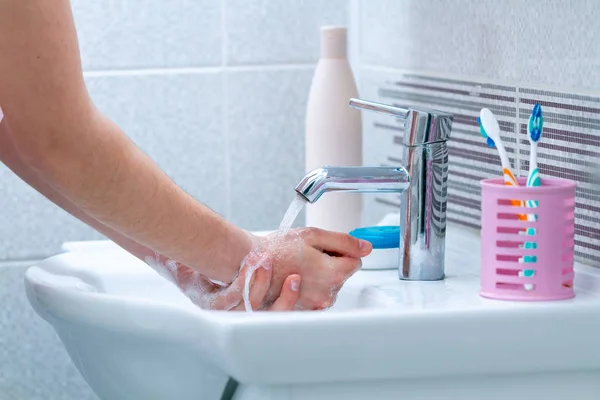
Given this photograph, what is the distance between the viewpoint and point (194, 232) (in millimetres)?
Answer: 904

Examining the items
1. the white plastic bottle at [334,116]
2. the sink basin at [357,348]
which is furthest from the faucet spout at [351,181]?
the white plastic bottle at [334,116]

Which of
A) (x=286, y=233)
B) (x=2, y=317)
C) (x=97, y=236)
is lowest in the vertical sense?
(x=2, y=317)

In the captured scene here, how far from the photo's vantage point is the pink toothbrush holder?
86cm

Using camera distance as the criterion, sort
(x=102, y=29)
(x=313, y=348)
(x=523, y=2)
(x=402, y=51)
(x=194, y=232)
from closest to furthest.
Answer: (x=313, y=348) < (x=194, y=232) < (x=523, y=2) < (x=402, y=51) < (x=102, y=29)

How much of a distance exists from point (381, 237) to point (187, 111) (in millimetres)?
491

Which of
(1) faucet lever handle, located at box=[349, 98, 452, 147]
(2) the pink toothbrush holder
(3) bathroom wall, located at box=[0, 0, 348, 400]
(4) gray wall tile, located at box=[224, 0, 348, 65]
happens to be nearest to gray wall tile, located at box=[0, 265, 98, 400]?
(3) bathroom wall, located at box=[0, 0, 348, 400]

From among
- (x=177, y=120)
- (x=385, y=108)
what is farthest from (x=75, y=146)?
(x=177, y=120)

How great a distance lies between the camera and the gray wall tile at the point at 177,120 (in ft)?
4.82

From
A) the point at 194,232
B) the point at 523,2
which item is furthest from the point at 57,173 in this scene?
the point at 523,2

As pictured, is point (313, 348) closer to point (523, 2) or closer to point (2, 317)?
point (523, 2)

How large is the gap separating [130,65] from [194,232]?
2.03 feet

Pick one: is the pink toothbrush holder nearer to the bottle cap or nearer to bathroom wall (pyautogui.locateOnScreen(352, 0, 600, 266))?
bathroom wall (pyautogui.locateOnScreen(352, 0, 600, 266))

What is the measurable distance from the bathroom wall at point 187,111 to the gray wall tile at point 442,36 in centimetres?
12

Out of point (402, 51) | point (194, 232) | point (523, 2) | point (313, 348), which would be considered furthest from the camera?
point (402, 51)
